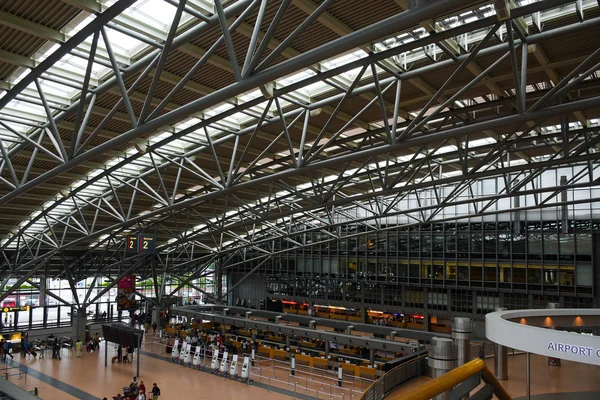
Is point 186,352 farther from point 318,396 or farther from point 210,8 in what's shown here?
point 210,8

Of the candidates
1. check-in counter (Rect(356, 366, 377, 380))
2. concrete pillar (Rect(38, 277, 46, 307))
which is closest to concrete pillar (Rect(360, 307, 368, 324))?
check-in counter (Rect(356, 366, 377, 380))

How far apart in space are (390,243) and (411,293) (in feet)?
14.6

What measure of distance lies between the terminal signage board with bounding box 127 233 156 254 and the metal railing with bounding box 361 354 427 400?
14473mm

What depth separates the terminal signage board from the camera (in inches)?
1014

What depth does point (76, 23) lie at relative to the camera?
35.7 ft

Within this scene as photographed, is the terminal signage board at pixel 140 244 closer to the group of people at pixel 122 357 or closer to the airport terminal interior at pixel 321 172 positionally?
the airport terminal interior at pixel 321 172

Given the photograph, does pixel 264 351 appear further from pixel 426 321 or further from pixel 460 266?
pixel 460 266

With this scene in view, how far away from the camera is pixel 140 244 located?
25875 millimetres

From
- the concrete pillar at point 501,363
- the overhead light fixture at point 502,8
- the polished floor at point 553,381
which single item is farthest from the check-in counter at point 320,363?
the overhead light fixture at point 502,8

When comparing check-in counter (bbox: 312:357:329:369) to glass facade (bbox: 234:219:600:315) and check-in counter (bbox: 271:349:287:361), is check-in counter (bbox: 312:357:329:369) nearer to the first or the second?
check-in counter (bbox: 271:349:287:361)

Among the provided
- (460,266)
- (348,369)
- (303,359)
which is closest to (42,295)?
(303,359)

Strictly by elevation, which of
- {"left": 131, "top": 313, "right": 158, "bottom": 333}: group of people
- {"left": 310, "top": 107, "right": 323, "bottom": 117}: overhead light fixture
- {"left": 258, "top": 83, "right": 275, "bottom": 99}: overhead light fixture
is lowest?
{"left": 131, "top": 313, "right": 158, "bottom": 333}: group of people

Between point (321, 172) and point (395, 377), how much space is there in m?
13.8

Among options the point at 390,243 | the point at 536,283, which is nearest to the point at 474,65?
the point at 536,283
